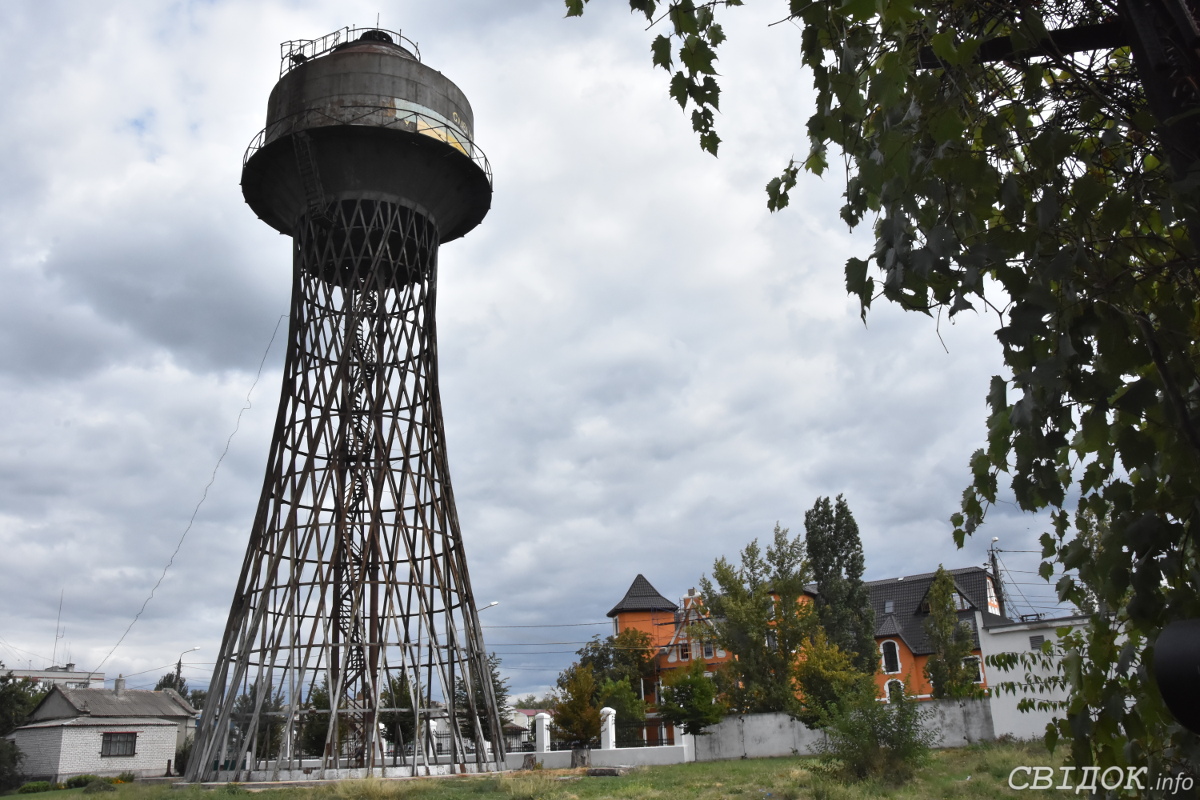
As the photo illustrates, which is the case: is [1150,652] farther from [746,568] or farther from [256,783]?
[746,568]

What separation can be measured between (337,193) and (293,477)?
22.6 ft

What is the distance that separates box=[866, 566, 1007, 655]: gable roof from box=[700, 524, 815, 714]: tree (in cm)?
971

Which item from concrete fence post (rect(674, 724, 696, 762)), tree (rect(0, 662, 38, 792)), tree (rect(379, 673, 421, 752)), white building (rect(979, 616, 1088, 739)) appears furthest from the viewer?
tree (rect(0, 662, 38, 792))

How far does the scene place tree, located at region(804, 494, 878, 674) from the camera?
118 feet

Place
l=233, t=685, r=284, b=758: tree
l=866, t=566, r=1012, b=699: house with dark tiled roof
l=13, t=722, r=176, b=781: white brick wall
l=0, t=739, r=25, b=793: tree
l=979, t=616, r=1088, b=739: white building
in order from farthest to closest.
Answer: l=866, t=566, r=1012, b=699: house with dark tiled roof → l=13, t=722, r=176, b=781: white brick wall → l=0, t=739, r=25, b=793: tree → l=979, t=616, r=1088, b=739: white building → l=233, t=685, r=284, b=758: tree

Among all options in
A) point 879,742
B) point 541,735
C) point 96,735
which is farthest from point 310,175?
point 96,735

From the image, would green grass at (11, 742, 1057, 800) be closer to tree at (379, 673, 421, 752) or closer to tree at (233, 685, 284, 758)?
tree at (233, 685, 284, 758)

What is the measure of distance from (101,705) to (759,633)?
2837 centimetres

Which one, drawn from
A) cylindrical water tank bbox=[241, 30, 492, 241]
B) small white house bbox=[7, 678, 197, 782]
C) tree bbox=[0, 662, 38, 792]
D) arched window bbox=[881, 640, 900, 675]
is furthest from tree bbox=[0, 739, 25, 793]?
arched window bbox=[881, 640, 900, 675]

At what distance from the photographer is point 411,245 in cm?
2244

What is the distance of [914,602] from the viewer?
42.1 metres

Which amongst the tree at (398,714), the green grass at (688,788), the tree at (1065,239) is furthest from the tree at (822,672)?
the tree at (1065,239)

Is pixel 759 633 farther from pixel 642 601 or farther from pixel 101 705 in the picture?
pixel 101 705

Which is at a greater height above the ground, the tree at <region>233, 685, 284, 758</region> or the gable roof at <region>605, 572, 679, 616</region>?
the gable roof at <region>605, 572, 679, 616</region>
